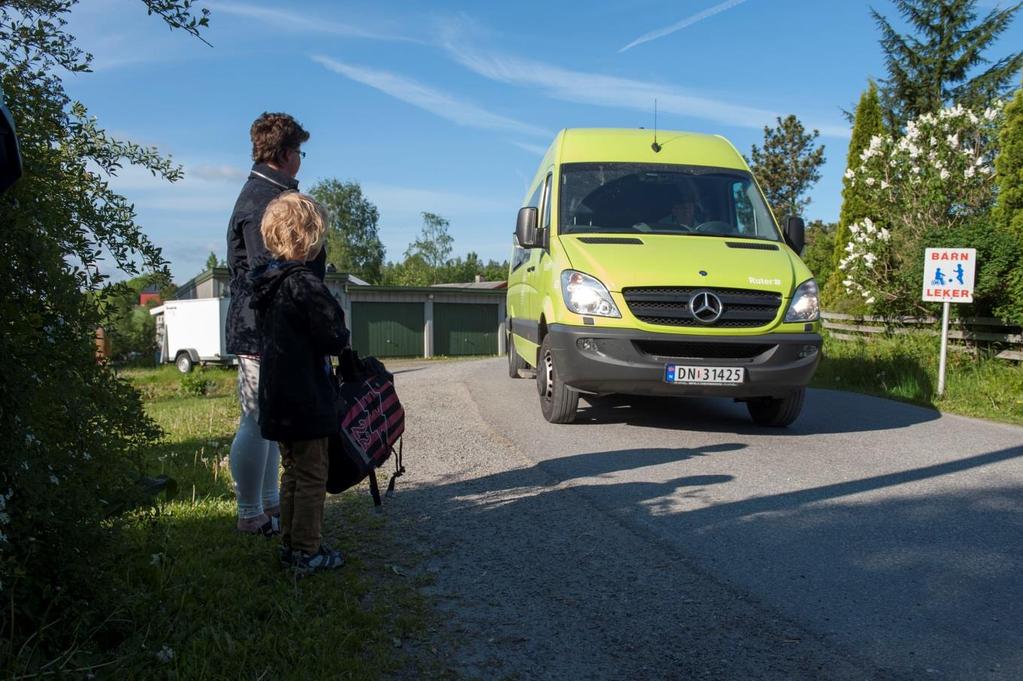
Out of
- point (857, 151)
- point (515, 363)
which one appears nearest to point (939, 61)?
point (857, 151)

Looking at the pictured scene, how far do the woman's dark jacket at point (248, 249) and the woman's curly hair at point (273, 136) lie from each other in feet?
0.20

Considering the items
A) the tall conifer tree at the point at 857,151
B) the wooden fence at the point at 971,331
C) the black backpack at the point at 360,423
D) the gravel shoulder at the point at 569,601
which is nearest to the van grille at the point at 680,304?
the gravel shoulder at the point at 569,601

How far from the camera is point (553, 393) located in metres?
7.30

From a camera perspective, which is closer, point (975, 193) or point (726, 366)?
point (726, 366)

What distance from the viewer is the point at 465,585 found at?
3.57 meters

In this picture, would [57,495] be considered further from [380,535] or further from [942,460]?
[942,460]

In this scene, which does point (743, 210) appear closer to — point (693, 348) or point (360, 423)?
point (693, 348)

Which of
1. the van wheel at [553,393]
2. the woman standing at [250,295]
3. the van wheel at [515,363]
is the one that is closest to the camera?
the woman standing at [250,295]

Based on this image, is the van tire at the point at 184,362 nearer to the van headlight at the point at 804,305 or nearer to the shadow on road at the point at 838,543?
the van headlight at the point at 804,305

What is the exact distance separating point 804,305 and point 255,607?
17.1ft

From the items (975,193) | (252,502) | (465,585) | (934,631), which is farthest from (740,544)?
(975,193)

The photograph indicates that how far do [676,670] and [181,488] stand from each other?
3677 millimetres

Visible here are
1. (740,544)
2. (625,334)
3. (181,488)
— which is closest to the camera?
(740,544)

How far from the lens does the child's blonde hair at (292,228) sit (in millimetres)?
3467
